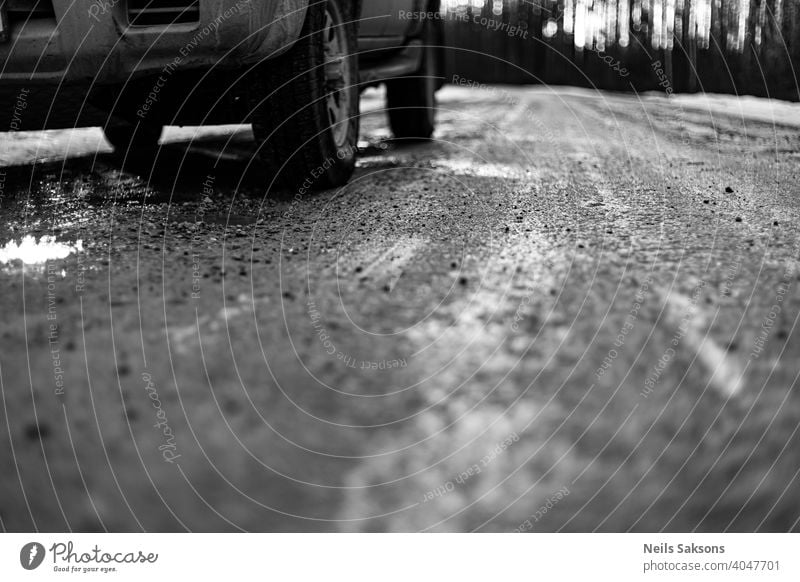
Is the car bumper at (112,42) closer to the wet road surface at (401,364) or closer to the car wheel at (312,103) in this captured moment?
the car wheel at (312,103)

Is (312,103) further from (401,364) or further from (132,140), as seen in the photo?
(132,140)

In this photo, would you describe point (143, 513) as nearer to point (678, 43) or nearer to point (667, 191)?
point (667, 191)

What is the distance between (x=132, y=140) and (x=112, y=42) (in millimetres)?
1931

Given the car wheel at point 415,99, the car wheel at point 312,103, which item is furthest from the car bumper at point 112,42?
the car wheel at point 415,99

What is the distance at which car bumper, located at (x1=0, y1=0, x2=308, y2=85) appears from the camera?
8.20 ft

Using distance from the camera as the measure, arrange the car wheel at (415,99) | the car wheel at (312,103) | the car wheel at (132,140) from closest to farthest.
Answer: the car wheel at (312,103) < the car wheel at (132,140) < the car wheel at (415,99)

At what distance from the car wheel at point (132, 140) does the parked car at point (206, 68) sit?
15cm

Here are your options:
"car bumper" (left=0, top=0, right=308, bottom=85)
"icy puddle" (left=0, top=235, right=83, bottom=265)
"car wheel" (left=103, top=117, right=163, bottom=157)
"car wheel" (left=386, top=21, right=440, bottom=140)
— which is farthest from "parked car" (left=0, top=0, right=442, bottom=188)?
"car wheel" (left=386, top=21, right=440, bottom=140)

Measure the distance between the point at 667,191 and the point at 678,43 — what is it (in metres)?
5.52

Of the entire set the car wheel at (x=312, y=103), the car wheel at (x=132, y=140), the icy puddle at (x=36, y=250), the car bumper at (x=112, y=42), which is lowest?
the icy puddle at (x=36, y=250)

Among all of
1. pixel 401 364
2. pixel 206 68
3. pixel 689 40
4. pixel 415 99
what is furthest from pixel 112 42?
pixel 689 40

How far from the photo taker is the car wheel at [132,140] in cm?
423

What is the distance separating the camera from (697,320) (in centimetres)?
185

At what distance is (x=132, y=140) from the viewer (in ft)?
14.3
